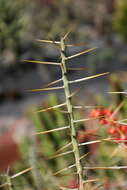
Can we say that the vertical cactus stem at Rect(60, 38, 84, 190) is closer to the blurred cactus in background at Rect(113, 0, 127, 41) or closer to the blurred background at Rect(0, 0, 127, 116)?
the blurred background at Rect(0, 0, 127, 116)

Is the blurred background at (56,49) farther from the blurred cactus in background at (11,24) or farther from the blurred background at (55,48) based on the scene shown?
the blurred cactus in background at (11,24)

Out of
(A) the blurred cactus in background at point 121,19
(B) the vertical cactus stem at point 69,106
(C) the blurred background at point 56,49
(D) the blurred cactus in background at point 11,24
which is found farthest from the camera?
(A) the blurred cactus in background at point 121,19

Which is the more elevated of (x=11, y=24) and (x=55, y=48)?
(x=11, y=24)

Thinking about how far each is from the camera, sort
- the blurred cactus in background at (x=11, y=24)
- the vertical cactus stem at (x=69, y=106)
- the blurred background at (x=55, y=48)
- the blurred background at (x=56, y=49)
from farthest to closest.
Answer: the blurred background at (x=55, y=48) → the blurred background at (x=56, y=49) → the blurred cactus in background at (x=11, y=24) → the vertical cactus stem at (x=69, y=106)

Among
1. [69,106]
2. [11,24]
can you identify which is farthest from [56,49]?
[69,106]

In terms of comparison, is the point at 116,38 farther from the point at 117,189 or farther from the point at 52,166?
the point at 117,189

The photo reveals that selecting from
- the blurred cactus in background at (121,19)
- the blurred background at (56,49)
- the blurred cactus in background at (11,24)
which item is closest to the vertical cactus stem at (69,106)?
the blurred cactus in background at (11,24)

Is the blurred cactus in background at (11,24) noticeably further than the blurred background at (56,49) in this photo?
No

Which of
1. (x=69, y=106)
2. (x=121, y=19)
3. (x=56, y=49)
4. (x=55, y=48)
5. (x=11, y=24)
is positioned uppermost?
(x=11, y=24)

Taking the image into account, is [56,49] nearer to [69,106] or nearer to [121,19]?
[121,19]

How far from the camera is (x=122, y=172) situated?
5312mm

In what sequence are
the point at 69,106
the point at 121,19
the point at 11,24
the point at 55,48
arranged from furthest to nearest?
the point at 55,48 < the point at 121,19 < the point at 11,24 < the point at 69,106

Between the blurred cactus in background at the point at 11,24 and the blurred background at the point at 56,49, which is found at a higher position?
the blurred cactus in background at the point at 11,24

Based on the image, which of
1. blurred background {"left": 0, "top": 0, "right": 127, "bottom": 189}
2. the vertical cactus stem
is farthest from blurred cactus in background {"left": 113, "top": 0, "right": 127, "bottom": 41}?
the vertical cactus stem
